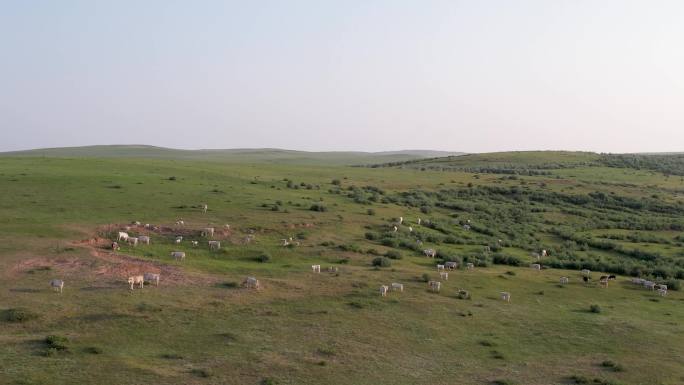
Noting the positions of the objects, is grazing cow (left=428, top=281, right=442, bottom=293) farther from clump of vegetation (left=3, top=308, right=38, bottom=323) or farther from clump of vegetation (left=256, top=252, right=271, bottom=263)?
clump of vegetation (left=3, top=308, right=38, bottom=323)

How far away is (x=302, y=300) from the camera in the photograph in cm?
2792

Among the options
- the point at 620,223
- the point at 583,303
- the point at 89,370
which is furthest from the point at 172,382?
the point at 620,223

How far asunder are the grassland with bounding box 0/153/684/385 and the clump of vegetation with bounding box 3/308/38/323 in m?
0.07

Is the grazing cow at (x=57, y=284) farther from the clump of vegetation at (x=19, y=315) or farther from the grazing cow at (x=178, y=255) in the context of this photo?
the grazing cow at (x=178, y=255)

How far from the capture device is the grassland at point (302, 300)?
2095 cm

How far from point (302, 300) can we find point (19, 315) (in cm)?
1163

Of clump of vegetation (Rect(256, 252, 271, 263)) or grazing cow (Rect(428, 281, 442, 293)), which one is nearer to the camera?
grazing cow (Rect(428, 281, 442, 293))

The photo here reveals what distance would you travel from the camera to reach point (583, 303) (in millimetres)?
32312

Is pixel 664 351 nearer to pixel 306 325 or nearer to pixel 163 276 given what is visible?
pixel 306 325

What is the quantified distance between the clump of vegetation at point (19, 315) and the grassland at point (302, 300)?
7cm

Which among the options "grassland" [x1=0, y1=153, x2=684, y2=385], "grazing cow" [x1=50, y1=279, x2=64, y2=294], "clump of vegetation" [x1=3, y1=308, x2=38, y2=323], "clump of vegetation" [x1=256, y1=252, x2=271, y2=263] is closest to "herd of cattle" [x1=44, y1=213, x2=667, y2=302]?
"grazing cow" [x1=50, y1=279, x2=64, y2=294]

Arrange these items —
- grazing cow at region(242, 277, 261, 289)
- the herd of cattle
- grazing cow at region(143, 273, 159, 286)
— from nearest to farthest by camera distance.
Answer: the herd of cattle → grazing cow at region(143, 273, 159, 286) → grazing cow at region(242, 277, 261, 289)

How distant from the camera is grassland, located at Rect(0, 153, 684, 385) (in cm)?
2095

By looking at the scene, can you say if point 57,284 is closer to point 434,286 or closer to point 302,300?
point 302,300
